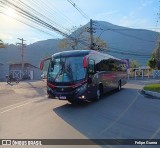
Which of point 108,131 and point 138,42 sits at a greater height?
point 138,42

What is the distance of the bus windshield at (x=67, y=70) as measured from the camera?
15.5 m

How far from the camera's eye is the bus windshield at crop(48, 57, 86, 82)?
15.5 meters

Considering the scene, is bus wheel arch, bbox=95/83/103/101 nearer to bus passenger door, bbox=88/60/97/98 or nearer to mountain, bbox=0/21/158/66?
bus passenger door, bbox=88/60/97/98

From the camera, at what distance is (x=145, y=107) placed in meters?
15.1

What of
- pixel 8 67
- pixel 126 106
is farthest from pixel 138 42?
pixel 126 106

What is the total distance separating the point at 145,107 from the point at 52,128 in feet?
20.4

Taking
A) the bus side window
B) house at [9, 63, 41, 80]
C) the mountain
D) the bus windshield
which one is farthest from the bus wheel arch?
the mountain

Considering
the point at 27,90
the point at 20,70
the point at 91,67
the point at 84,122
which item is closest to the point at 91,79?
the point at 91,67

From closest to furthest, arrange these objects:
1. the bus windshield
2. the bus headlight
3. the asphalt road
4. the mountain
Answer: the asphalt road → the bus headlight → the bus windshield → the mountain

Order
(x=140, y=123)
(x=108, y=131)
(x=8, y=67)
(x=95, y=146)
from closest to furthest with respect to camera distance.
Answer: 1. (x=95, y=146)
2. (x=108, y=131)
3. (x=140, y=123)
4. (x=8, y=67)

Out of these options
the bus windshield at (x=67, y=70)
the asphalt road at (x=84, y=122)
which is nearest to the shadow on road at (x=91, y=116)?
the asphalt road at (x=84, y=122)

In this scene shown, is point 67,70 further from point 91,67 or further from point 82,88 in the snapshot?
point 91,67

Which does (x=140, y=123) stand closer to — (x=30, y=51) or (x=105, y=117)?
(x=105, y=117)

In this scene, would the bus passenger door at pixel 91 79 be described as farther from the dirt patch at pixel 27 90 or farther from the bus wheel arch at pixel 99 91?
the dirt patch at pixel 27 90
